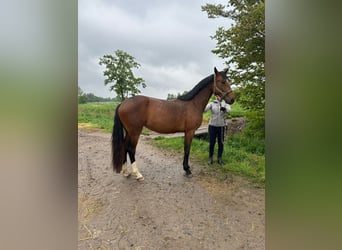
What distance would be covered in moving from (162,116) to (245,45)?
537 millimetres

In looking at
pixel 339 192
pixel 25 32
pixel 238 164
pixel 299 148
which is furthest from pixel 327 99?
pixel 25 32

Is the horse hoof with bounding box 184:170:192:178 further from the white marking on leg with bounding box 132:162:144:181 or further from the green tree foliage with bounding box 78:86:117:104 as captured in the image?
the green tree foliage with bounding box 78:86:117:104

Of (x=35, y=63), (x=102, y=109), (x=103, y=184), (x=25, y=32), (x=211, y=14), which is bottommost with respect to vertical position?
(x=103, y=184)

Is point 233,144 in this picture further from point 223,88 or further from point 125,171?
point 125,171

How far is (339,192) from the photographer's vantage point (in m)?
0.74

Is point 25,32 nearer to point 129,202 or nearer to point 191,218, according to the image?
point 129,202

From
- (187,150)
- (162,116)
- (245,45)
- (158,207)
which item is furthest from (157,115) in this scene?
(245,45)

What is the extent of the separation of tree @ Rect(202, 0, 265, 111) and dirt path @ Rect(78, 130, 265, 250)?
433mm

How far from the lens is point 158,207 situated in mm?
1120

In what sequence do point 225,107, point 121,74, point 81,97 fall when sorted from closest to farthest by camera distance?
point 81,97
point 121,74
point 225,107

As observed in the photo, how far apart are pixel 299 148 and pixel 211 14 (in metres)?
0.74

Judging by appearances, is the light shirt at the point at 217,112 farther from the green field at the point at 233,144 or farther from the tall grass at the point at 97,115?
the tall grass at the point at 97,115

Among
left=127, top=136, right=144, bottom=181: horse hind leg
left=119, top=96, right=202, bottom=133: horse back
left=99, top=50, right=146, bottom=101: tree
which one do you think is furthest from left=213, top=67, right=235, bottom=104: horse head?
left=127, top=136, right=144, bottom=181: horse hind leg

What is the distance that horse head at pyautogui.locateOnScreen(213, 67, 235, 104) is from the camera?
3.93 ft
